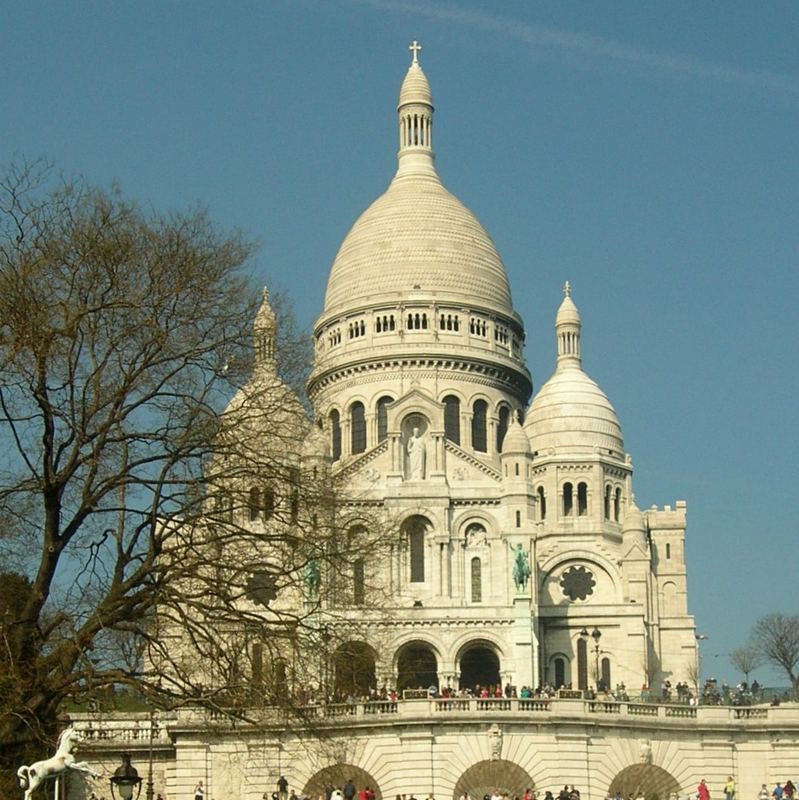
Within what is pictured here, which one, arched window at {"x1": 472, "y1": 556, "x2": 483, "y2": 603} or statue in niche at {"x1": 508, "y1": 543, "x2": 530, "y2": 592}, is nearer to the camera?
statue in niche at {"x1": 508, "y1": 543, "x2": 530, "y2": 592}

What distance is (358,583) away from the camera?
33.4 meters

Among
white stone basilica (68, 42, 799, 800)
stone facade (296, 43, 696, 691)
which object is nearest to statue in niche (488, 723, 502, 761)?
white stone basilica (68, 42, 799, 800)

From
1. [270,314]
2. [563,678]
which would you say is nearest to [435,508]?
[563,678]

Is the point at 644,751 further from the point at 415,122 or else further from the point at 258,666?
the point at 415,122

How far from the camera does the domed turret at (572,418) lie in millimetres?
104562

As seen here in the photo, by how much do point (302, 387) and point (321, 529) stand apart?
2837 millimetres

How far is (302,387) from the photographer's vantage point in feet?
111

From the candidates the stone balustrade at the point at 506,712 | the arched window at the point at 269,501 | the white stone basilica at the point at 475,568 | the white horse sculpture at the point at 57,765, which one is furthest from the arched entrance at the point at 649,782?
the white horse sculpture at the point at 57,765

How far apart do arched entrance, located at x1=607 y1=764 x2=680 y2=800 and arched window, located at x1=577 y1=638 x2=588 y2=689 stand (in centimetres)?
3631

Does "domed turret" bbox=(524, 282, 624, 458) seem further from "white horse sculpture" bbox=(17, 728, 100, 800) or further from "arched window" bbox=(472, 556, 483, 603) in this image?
"white horse sculpture" bbox=(17, 728, 100, 800)

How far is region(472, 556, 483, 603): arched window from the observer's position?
90.7 m

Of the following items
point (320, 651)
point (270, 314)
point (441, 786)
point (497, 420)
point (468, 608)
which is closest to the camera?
point (320, 651)

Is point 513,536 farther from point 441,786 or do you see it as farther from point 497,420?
point 441,786

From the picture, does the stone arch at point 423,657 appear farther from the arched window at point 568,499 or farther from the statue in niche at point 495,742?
the statue in niche at point 495,742
